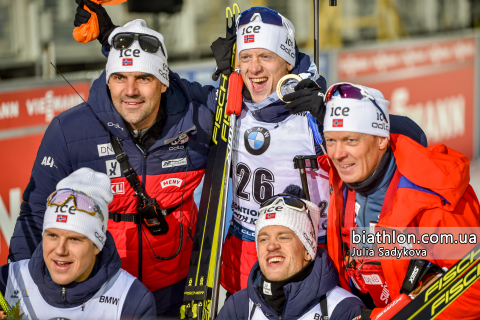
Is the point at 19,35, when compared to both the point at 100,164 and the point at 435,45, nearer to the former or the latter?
the point at 100,164

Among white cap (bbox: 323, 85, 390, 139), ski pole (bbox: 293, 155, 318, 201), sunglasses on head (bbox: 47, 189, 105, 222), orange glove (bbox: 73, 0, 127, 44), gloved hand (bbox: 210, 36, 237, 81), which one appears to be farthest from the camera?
gloved hand (bbox: 210, 36, 237, 81)

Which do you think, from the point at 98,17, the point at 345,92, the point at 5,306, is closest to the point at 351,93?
the point at 345,92

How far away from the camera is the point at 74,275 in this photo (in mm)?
2512

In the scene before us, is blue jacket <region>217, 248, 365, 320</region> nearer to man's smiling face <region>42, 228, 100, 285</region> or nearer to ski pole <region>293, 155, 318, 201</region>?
ski pole <region>293, 155, 318, 201</region>

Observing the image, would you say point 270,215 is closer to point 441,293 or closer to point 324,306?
point 324,306

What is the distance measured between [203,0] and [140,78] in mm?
5990

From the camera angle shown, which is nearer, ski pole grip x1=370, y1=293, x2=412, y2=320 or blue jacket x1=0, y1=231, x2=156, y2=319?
ski pole grip x1=370, y1=293, x2=412, y2=320

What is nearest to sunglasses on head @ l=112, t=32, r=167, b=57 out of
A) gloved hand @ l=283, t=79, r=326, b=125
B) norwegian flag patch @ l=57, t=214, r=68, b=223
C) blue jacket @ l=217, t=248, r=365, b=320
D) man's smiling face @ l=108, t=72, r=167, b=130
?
man's smiling face @ l=108, t=72, r=167, b=130

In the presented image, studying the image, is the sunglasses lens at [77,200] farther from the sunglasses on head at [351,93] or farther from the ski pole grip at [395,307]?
the ski pole grip at [395,307]

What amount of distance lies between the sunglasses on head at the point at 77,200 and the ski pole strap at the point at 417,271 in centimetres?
133

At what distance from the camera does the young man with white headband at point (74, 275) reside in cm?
252

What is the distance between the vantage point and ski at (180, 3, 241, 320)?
2.95 metres

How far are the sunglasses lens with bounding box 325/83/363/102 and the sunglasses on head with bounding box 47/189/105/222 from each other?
112 centimetres

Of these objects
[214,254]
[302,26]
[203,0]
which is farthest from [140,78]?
[302,26]
